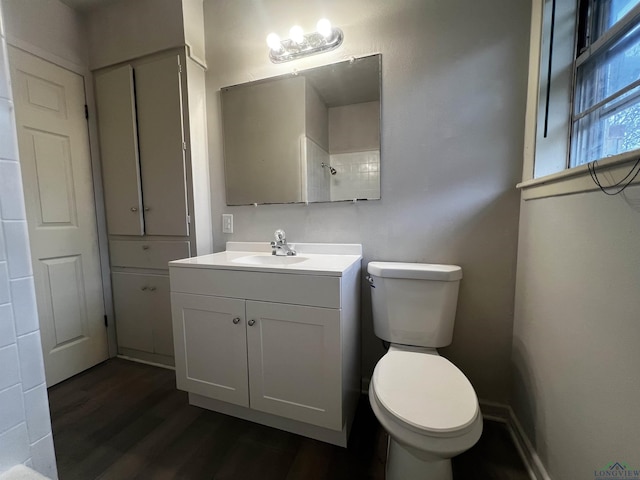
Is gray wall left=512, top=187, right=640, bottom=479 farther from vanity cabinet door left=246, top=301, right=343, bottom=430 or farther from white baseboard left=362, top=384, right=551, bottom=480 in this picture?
vanity cabinet door left=246, top=301, right=343, bottom=430

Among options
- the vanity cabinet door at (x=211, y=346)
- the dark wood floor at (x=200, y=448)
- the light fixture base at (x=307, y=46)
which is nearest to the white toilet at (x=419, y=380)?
the dark wood floor at (x=200, y=448)

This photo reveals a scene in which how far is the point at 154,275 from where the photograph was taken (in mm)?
1773

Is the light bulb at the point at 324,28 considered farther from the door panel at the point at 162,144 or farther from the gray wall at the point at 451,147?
the door panel at the point at 162,144

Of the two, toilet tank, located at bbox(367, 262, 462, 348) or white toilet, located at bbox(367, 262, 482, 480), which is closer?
white toilet, located at bbox(367, 262, 482, 480)

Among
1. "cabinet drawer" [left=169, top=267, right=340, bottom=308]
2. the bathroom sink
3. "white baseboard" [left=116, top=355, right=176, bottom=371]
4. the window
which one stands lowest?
"white baseboard" [left=116, top=355, right=176, bottom=371]

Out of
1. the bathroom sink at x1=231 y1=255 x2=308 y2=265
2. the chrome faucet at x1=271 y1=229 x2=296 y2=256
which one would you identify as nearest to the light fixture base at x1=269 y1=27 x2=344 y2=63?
the chrome faucet at x1=271 y1=229 x2=296 y2=256

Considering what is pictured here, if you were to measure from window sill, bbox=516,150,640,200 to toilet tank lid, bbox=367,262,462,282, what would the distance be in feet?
1.44

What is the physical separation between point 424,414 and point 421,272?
1.85 feet

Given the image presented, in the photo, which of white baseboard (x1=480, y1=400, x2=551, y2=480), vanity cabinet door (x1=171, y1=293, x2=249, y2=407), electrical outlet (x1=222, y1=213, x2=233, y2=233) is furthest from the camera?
electrical outlet (x1=222, y1=213, x2=233, y2=233)

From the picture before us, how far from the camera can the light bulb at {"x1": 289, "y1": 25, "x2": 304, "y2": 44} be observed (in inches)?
53.9

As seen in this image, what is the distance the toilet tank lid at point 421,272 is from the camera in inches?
45.9

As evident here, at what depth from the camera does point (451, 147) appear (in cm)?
129

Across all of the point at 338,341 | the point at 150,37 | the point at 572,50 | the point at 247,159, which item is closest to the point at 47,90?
the point at 150,37

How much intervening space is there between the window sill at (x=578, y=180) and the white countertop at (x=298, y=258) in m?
0.79
